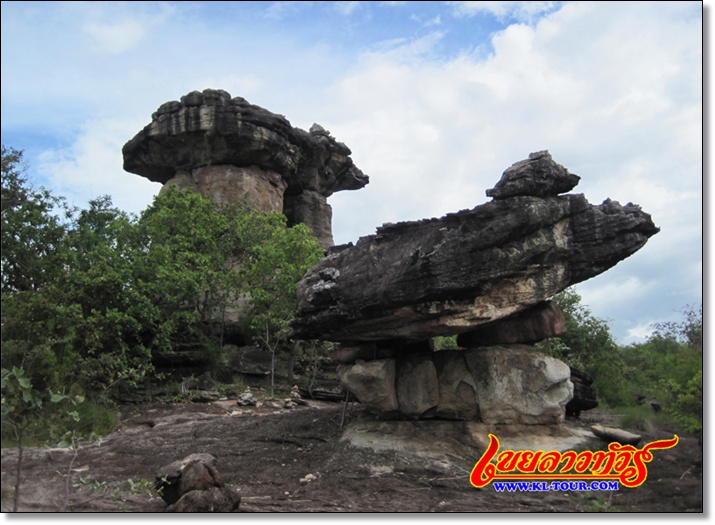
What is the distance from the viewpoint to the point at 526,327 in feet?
45.0

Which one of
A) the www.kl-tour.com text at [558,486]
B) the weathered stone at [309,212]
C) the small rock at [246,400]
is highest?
the weathered stone at [309,212]

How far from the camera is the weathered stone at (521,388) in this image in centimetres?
1288

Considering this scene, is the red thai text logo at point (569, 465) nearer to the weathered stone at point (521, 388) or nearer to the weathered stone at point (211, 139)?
the weathered stone at point (521, 388)

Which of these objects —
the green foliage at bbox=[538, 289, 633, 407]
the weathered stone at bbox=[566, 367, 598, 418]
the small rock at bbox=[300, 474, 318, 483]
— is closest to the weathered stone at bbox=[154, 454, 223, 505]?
the small rock at bbox=[300, 474, 318, 483]

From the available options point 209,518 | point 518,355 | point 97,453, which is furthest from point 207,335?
point 209,518

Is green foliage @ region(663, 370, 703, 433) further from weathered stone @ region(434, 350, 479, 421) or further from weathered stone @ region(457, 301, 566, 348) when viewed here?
weathered stone @ region(434, 350, 479, 421)

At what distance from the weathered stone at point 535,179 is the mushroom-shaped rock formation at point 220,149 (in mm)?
18190

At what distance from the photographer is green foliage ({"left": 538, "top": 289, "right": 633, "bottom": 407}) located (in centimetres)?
2173

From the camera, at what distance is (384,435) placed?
1337cm

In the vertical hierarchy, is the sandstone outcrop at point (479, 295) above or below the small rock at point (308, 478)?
above

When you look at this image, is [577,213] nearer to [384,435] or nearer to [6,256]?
[384,435]

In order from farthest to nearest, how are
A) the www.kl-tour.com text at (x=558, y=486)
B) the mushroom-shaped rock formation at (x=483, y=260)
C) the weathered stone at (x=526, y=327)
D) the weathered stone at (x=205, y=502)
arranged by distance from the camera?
1. the weathered stone at (x=526, y=327)
2. the mushroom-shaped rock formation at (x=483, y=260)
3. the www.kl-tour.com text at (x=558, y=486)
4. the weathered stone at (x=205, y=502)

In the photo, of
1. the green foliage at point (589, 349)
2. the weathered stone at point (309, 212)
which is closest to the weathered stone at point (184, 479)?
the green foliage at point (589, 349)

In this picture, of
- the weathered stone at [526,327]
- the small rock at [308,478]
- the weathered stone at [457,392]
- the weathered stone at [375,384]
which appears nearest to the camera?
the small rock at [308,478]
